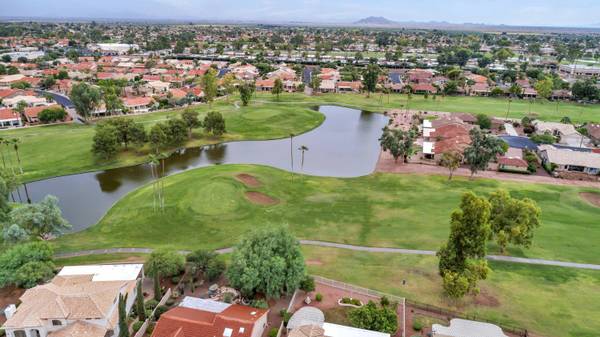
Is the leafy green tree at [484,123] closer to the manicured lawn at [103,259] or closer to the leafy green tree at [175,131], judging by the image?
the leafy green tree at [175,131]

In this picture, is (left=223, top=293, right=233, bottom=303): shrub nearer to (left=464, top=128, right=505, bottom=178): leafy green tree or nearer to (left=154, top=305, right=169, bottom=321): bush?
(left=154, top=305, right=169, bottom=321): bush

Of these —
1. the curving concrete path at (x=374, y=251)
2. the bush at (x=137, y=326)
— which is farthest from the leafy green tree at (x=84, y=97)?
the bush at (x=137, y=326)

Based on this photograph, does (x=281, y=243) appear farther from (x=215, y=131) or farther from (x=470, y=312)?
(x=215, y=131)

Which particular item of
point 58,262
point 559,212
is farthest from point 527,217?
point 58,262

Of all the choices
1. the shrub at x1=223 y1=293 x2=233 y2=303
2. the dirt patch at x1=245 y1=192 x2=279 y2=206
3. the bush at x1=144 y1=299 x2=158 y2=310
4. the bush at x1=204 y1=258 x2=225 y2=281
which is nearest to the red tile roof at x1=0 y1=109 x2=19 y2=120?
the dirt patch at x1=245 y1=192 x2=279 y2=206

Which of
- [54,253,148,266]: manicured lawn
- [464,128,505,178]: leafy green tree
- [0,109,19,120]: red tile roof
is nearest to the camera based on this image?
[54,253,148,266]: manicured lawn

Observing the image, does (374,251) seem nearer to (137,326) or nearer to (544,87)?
(137,326)
